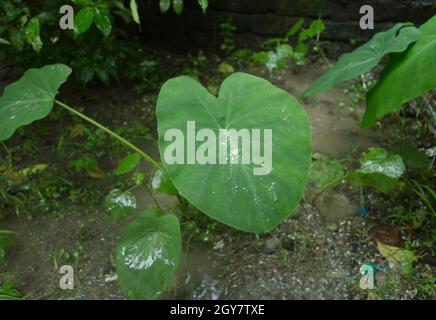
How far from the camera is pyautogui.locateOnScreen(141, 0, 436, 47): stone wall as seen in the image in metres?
2.65

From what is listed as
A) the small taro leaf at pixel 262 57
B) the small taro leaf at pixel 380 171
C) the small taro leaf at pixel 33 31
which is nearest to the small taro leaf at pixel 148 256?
the small taro leaf at pixel 380 171

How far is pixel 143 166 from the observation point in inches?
83.4

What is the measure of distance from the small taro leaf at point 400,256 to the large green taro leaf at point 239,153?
0.74 metres

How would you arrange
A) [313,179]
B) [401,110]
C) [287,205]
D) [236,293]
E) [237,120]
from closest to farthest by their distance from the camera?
[287,205]
[237,120]
[236,293]
[313,179]
[401,110]

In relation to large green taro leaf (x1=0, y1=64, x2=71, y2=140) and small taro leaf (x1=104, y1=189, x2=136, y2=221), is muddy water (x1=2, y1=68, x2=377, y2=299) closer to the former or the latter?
small taro leaf (x1=104, y1=189, x2=136, y2=221)

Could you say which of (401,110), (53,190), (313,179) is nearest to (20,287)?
(53,190)

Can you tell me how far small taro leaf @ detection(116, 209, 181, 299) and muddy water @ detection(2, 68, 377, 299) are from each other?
0.32m

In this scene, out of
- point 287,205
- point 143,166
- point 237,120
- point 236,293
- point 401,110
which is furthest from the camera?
point 401,110

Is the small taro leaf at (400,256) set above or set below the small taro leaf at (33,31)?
below

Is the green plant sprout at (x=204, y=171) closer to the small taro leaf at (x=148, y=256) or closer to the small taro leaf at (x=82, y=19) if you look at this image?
the small taro leaf at (x=148, y=256)

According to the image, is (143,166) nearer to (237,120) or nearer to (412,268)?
(237,120)

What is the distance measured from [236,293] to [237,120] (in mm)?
727

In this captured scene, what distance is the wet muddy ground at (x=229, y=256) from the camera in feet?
5.21

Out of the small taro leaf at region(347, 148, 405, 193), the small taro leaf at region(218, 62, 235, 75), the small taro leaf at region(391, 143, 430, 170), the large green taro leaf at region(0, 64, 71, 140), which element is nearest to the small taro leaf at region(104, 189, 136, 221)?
the large green taro leaf at region(0, 64, 71, 140)
